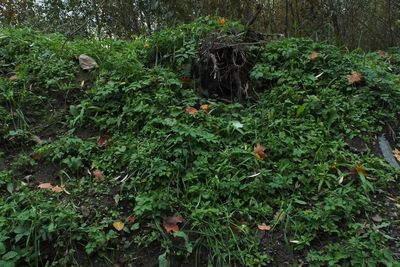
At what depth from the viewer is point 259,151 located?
133 inches

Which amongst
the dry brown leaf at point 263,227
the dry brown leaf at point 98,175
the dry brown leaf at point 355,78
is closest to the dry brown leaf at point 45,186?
the dry brown leaf at point 98,175

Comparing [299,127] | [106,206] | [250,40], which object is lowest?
[106,206]

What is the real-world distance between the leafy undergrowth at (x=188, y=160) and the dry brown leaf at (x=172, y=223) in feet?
0.04

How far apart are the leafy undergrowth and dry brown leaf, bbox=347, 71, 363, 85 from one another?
2 cm

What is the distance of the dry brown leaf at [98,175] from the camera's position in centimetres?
326

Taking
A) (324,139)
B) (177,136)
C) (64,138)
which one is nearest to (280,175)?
(324,139)

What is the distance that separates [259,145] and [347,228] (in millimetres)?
913

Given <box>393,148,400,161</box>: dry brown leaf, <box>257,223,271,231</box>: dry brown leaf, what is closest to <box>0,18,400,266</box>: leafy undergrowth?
<box>257,223,271,231</box>: dry brown leaf

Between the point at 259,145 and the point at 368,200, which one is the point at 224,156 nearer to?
the point at 259,145

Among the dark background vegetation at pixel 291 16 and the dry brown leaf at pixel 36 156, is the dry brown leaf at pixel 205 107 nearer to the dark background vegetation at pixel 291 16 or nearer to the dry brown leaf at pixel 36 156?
the dry brown leaf at pixel 36 156

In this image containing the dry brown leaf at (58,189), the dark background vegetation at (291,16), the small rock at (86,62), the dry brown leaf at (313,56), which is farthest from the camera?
the dark background vegetation at (291,16)

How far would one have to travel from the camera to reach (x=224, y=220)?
9.45 ft

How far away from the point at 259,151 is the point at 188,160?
0.55 m

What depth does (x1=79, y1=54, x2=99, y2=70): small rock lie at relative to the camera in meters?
4.39
